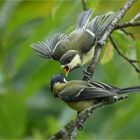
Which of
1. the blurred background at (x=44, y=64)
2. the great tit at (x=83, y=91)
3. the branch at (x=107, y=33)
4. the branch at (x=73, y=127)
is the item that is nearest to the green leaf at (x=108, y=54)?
the blurred background at (x=44, y=64)

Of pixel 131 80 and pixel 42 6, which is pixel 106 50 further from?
pixel 42 6

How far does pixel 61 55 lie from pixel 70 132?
1.34 meters

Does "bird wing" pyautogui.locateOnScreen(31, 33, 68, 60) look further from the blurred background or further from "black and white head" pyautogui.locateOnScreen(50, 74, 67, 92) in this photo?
"black and white head" pyautogui.locateOnScreen(50, 74, 67, 92)

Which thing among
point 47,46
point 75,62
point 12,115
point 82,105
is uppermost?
point 47,46

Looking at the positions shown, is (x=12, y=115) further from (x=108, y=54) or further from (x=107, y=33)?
(x=107, y=33)

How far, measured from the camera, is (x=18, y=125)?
5.36 metres

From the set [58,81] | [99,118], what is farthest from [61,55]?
[99,118]

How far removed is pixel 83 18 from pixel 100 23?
265 millimetres

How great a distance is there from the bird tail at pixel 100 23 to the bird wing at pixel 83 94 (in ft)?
1.57

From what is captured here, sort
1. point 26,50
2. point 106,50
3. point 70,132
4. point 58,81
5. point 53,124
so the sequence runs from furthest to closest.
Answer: point 53,124, point 26,50, point 106,50, point 58,81, point 70,132

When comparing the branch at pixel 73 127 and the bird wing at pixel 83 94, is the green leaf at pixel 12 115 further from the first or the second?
the branch at pixel 73 127

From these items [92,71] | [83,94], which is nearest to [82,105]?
[83,94]

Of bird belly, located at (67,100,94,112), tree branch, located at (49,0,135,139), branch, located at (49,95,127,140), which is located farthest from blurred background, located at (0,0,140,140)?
branch, located at (49,95,127,140)

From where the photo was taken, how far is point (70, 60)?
188 inches
